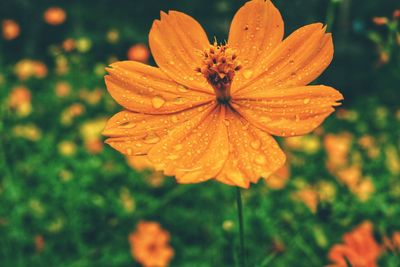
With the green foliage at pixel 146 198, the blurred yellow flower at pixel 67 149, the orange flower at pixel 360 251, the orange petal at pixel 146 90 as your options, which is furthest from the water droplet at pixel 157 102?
the blurred yellow flower at pixel 67 149

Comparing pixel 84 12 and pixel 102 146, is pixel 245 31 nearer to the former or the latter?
pixel 102 146

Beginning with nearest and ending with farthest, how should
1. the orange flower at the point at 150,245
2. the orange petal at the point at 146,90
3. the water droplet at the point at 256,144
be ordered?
the water droplet at the point at 256,144
the orange petal at the point at 146,90
the orange flower at the point at 150,245

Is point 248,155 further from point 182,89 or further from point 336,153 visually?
point 336,153

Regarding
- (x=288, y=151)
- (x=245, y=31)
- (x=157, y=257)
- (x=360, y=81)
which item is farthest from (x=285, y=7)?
(x=245, y=31)

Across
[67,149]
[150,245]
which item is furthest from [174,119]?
[67,149]

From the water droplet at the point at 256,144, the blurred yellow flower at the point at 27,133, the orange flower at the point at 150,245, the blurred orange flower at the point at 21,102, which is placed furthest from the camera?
the blurred orange flower at the point at 21,102

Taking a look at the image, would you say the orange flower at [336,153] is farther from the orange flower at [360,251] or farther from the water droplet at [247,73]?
the water droplet at [247,73]

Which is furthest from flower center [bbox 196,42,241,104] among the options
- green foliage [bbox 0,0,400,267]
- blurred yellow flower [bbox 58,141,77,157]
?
blurred yellow flower [bbox 58,141,77,157]

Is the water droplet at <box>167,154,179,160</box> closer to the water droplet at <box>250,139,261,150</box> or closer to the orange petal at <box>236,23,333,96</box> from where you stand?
the water droplet at <box>250,139,261,150</box>
